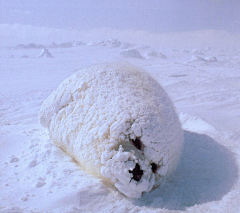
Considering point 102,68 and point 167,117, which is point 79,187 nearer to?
point 167,117

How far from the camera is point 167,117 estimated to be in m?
1.70

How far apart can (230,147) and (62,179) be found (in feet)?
6.15

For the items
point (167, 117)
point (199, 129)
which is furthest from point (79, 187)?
point (199, 129)

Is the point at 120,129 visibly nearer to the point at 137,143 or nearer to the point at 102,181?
the point at 137,143

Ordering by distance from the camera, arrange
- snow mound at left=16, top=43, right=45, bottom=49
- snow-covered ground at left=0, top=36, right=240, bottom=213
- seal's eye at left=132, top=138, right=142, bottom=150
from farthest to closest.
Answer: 1. snow mound at left=16, top=43, right=45, bottom=49
2. seal's eye at left=132, top=138, right=142, bottom=150
3. snow-covered ground at left=0, top=36, right=240, bottom=213

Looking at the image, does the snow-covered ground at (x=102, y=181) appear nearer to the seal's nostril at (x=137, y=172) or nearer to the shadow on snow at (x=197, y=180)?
the shadow on snow at (x=197, y=180)

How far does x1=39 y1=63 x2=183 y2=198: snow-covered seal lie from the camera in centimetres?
143

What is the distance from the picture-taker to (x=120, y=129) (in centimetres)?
148

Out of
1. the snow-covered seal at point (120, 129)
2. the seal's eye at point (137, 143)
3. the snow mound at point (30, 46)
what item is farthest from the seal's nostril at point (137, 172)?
the snow mound at point (30, 46)

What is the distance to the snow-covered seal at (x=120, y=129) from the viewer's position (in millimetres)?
1430

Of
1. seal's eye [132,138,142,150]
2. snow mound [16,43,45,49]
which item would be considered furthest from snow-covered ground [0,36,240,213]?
snow mound [16,43,45,49]

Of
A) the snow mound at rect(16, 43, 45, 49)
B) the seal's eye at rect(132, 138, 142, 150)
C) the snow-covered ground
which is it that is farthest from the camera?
the snow mound at rect(16, 43, 45, 49)

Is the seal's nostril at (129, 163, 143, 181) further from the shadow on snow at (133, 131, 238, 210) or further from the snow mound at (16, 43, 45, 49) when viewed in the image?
the snow mound at (16, 43, 45, 49)

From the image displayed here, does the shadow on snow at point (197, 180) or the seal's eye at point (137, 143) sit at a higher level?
the seal's eye at point (137, 143)
